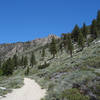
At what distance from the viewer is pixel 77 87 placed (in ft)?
31.4

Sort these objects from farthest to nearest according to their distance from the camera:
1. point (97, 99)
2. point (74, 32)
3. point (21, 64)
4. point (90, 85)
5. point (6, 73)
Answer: point (21, 64) < point (74, 32) < point (6, 73) < point (90, 85) < point (97, 99)

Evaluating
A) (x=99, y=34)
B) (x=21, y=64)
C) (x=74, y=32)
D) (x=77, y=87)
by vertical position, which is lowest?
(x=77, y=87)

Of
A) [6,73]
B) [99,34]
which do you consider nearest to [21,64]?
[6,73]

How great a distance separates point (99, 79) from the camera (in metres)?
9.27

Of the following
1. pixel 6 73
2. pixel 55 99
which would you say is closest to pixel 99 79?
pixel 55 99

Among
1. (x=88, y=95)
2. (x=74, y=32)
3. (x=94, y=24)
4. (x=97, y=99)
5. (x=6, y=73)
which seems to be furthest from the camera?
(x=74, y=32)

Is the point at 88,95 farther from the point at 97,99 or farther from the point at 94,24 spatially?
the point at 94,24

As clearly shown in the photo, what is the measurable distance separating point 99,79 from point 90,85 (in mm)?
1317

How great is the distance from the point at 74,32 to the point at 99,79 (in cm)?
6720

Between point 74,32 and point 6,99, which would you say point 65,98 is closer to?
point 6,99

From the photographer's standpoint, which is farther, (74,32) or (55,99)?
(74,32)

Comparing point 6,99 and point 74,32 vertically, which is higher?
point 74,32

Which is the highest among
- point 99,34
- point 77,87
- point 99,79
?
point 99,34

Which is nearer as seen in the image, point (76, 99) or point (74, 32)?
point (76, 99)
